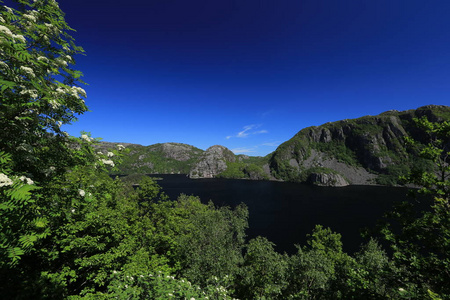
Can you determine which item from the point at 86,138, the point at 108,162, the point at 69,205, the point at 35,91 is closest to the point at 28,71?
the point at 35,91

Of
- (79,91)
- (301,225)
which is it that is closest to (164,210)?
(79,91)

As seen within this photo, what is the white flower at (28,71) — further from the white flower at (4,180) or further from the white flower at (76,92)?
the white flower at (4,180)

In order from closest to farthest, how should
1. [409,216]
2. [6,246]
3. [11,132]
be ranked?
[6,246] → [11,132] → [409,216]

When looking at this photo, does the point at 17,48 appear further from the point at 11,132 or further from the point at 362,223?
the point at 362,223

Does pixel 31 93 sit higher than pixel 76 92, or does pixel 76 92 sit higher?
pixel 76 92

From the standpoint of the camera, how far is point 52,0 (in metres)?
5.70

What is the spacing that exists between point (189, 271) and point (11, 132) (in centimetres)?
1913

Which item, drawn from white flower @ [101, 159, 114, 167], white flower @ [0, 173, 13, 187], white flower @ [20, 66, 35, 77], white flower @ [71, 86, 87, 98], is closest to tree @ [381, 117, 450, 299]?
white flower @ [101, 159, 114, 167]

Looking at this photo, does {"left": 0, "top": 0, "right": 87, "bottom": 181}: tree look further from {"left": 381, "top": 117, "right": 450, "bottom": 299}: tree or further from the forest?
{"left": 381, "top": 117, "right": 450, "bottom": 299}: tree

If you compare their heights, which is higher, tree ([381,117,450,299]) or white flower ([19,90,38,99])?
white flower ([19,90,38,99])

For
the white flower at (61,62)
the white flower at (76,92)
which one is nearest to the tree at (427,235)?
the white flower at (76,92)

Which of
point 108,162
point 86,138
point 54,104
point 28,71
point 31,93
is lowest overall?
point 108,162

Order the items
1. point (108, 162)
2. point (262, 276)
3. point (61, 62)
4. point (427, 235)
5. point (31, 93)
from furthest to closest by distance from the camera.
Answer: point (262, 276) → point (427, 235) → point (108, 162) → point (61, 62) → point (31, 93)

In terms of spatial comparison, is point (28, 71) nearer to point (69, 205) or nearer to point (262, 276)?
point (69, 205)
